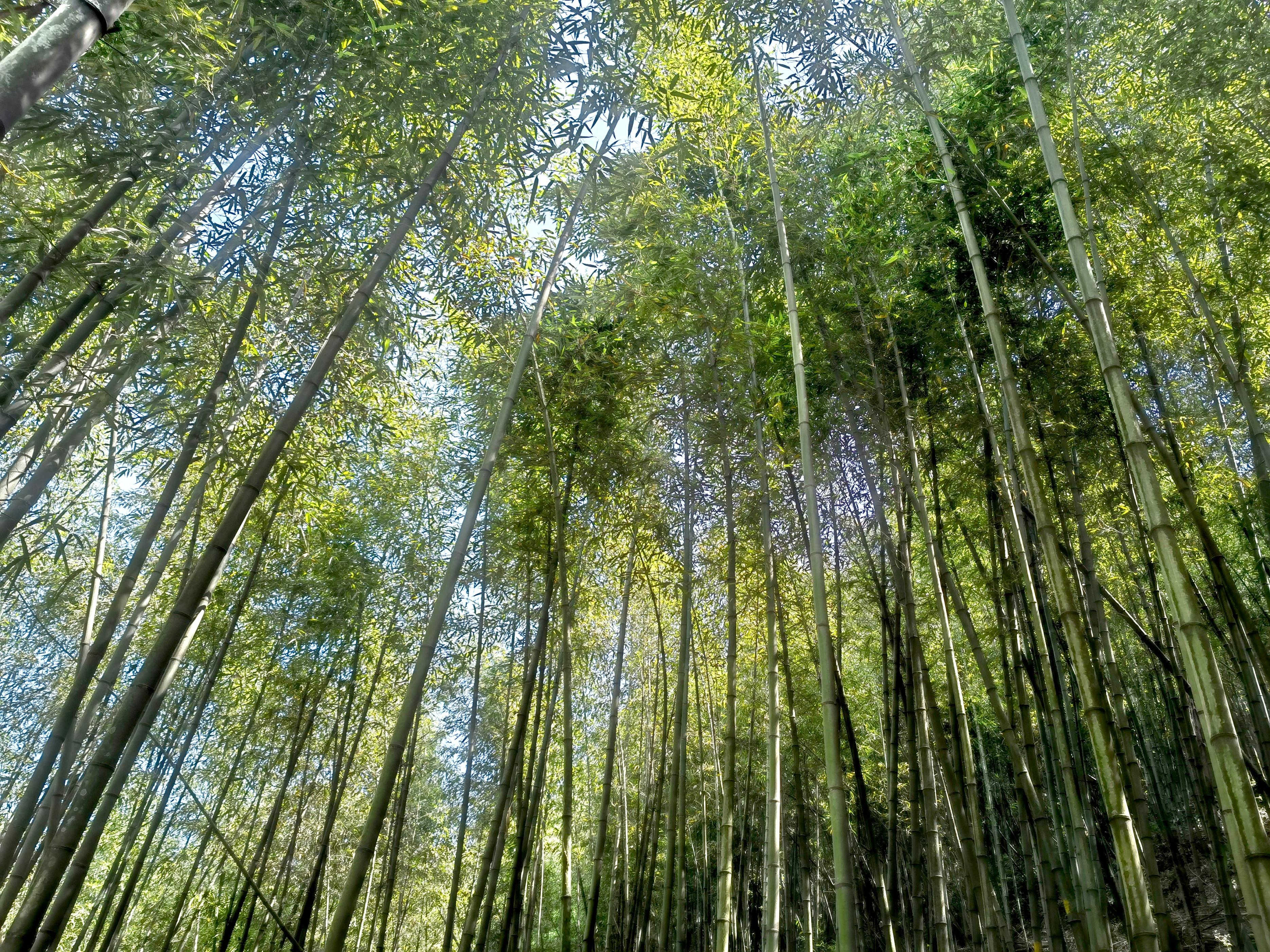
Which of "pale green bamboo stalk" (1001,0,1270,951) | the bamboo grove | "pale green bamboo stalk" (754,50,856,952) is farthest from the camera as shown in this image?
the bamboo grove

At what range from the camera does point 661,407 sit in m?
5.17

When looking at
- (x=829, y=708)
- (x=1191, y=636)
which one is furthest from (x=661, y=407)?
(x=1191, y=636)

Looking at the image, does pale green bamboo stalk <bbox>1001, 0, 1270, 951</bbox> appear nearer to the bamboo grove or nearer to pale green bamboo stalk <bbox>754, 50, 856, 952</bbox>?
the bamboo grove

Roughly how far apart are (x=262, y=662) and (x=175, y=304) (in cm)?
450

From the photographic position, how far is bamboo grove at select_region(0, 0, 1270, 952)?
9.07ft

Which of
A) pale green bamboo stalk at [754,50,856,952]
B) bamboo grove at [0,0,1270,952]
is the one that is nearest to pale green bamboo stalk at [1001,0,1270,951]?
bamboo grove at [0,0,1270,952]

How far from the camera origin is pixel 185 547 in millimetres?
5812

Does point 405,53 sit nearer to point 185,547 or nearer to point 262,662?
point 185,547

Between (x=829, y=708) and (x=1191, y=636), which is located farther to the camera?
(x=829, y=708)

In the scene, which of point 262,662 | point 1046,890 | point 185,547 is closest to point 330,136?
point 185,547

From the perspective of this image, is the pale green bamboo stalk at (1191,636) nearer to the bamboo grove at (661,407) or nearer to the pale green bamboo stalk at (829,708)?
the bamboo grove at (661,407)

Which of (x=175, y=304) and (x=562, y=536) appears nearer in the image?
(x=562, y=536)

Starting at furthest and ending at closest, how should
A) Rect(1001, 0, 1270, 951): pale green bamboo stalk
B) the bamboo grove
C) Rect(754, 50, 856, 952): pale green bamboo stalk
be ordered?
the bamboo grove, Rect(754, 50, 856, 952): pale green bamboo stalk, Rect(1001, 0, 1270, 951): pale green bamboo stalk

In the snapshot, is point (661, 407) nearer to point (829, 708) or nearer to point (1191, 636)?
point (829, 708)
